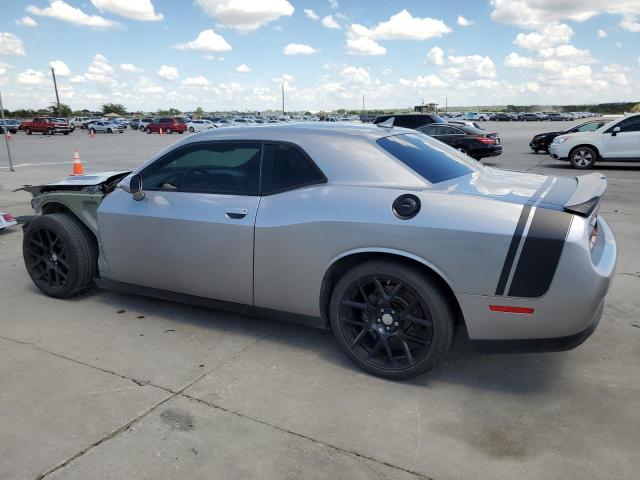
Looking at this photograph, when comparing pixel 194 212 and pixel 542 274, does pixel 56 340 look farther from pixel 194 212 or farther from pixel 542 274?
pixel 542 274

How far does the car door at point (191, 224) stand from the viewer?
11.6 feet

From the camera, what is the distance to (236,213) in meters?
3.51

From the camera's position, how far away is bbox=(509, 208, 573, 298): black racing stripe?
2629mm

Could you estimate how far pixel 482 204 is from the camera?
9.36 feet

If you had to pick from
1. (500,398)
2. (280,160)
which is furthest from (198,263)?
(500,398)

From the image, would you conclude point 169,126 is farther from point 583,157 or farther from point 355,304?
point 355,304

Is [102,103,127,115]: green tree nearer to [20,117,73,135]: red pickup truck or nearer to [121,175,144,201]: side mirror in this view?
[20,117,73,135]: red pickup truck

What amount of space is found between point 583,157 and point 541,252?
13.8 meters

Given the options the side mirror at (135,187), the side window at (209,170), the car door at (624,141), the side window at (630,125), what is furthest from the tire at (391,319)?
the side window at (630,125)

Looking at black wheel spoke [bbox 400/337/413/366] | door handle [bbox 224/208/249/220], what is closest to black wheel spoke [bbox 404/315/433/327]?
black wheel spoke [bbox 400/337/413/366]

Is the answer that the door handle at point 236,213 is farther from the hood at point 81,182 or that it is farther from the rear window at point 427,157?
the hood at point 81,182

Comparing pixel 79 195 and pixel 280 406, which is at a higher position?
pixel 79 195

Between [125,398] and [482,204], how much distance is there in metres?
2.33

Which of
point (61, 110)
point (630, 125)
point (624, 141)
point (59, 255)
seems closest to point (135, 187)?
point (59, 255)
